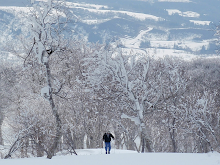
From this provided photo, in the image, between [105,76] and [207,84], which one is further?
[207,84]

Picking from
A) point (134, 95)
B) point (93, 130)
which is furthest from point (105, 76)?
point (93, 130)

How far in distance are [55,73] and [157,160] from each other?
59.6 ft

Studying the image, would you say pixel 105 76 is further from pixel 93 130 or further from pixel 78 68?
pixel 78 68

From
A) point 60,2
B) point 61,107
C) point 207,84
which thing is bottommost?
point 61,107

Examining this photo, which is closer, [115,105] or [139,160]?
[139,160]

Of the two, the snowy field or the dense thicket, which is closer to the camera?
the snowy field

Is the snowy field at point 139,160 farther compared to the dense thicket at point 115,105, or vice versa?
the dense thicket at point 115,105

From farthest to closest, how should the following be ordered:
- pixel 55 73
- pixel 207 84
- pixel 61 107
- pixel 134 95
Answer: pixel 207 84 → pixel 55 73 → pixel 61 107 → pixel 134 95

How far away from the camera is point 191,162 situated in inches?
405

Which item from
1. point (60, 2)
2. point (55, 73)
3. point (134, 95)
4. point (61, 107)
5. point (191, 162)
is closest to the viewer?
point (191, 162)

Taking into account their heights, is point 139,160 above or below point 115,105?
below

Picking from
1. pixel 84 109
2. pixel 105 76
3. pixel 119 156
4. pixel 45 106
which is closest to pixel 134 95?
pixel 105 76

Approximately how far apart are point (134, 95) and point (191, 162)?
6.42 metres

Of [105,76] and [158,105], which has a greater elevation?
[105,76]
